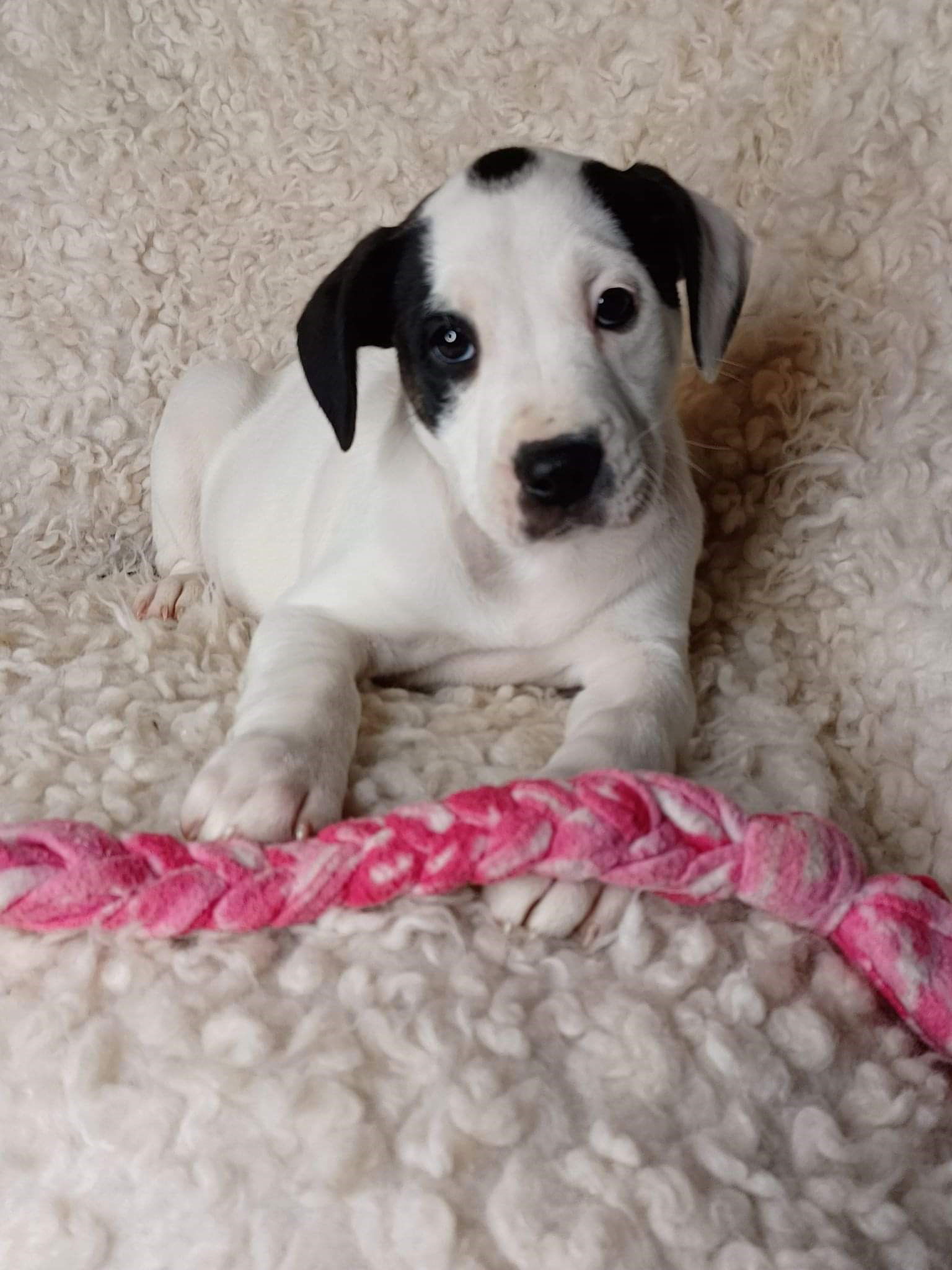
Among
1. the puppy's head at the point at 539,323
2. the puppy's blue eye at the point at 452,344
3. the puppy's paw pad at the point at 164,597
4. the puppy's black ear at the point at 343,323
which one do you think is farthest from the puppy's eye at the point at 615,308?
the puppy's paw pad at the point at 164,597

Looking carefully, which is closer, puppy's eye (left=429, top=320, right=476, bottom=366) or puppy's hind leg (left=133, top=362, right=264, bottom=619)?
puppy's eye (left=429, top=320, right=476, bottom=366)

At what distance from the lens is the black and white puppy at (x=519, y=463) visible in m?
1.46

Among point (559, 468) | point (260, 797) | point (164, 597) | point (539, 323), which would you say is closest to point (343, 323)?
point (539, 323)

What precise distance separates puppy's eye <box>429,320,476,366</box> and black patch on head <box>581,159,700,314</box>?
0.81 feet

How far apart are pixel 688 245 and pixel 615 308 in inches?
6.2

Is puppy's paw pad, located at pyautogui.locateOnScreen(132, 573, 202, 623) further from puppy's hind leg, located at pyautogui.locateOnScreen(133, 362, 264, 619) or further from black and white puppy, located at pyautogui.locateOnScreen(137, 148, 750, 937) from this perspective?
black and white puppy, located at pyautogui.locateOnScreen(137, 148, 750, 937)

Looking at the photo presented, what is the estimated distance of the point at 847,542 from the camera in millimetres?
1812

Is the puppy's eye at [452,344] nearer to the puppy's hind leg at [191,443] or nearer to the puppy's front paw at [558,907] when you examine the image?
the puppy's front paw at [558,907]

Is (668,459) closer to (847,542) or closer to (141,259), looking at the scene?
(847,542)

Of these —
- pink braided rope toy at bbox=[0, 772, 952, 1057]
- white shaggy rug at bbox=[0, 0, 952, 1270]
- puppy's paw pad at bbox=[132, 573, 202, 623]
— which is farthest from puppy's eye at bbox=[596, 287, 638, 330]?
puppy's paw pad at bbox=[132, 573, 202, 623]

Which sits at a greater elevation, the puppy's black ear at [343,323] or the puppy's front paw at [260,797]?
the puppy's black ear at [343,323]

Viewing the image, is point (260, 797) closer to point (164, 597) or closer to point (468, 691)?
point (468, 691)

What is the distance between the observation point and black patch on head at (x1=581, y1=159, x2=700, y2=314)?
163 centimetres

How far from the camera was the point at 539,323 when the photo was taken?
1.52m
